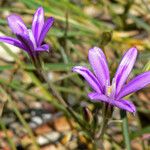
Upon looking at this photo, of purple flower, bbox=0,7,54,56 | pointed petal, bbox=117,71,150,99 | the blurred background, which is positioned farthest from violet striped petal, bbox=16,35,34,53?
the blurred background

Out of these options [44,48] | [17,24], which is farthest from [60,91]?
[44,48]

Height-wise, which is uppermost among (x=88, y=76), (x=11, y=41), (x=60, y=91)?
(x=11, y=41)

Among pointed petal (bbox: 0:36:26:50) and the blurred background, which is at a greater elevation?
pointed petal (bbox: 0:36:26:50)

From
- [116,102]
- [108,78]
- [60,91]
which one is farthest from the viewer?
[60,91]

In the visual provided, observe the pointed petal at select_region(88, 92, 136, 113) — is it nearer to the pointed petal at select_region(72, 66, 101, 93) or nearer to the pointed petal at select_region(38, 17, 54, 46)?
the pointed petal at select_region(72, 66, 101, 93)

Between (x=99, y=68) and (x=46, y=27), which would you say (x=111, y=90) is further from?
(x=46, y=27)

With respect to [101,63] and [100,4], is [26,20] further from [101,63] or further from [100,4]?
[101,63]

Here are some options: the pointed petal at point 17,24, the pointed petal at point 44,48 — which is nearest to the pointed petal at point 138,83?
the pointed petal at point 44,48

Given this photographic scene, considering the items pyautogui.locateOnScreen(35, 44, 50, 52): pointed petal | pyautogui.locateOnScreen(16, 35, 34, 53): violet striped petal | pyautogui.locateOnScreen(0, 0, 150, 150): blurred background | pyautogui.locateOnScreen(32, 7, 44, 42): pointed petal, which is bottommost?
pyautogui.locateOnScreen(0, 0, 150, 150): blurred background
